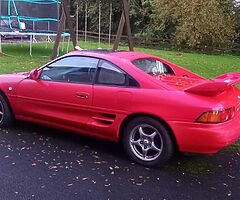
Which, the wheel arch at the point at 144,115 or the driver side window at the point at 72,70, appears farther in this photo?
the driver side window at the point at 72,70

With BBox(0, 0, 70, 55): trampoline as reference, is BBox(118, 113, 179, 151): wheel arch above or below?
below

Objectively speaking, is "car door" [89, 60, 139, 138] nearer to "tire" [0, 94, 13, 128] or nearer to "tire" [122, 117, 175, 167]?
"tire" [122, 117, 175, 167]

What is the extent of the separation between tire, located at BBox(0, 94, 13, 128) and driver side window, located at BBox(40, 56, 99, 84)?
2.49 ft

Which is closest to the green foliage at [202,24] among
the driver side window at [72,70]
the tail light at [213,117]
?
the driver side window at [72,70]

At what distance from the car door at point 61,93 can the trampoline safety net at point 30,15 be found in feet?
40.1

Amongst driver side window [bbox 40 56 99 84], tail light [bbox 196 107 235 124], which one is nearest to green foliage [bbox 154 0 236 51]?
driver side window [bbox 40 56 99 84]

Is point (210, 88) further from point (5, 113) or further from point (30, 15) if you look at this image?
point (30, 15)

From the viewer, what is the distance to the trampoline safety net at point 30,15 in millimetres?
17703

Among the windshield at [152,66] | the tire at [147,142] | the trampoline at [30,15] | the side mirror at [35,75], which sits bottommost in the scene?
the tire at [147,142]

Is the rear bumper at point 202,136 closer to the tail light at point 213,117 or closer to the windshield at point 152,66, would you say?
the tail light at point 213,117

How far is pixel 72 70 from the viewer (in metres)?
5.48

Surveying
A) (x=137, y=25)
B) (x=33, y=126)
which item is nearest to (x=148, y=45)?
(x=137, y=25)

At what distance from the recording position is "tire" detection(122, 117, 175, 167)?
4.67 metres

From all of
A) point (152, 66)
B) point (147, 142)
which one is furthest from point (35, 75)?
point (147, 142)
